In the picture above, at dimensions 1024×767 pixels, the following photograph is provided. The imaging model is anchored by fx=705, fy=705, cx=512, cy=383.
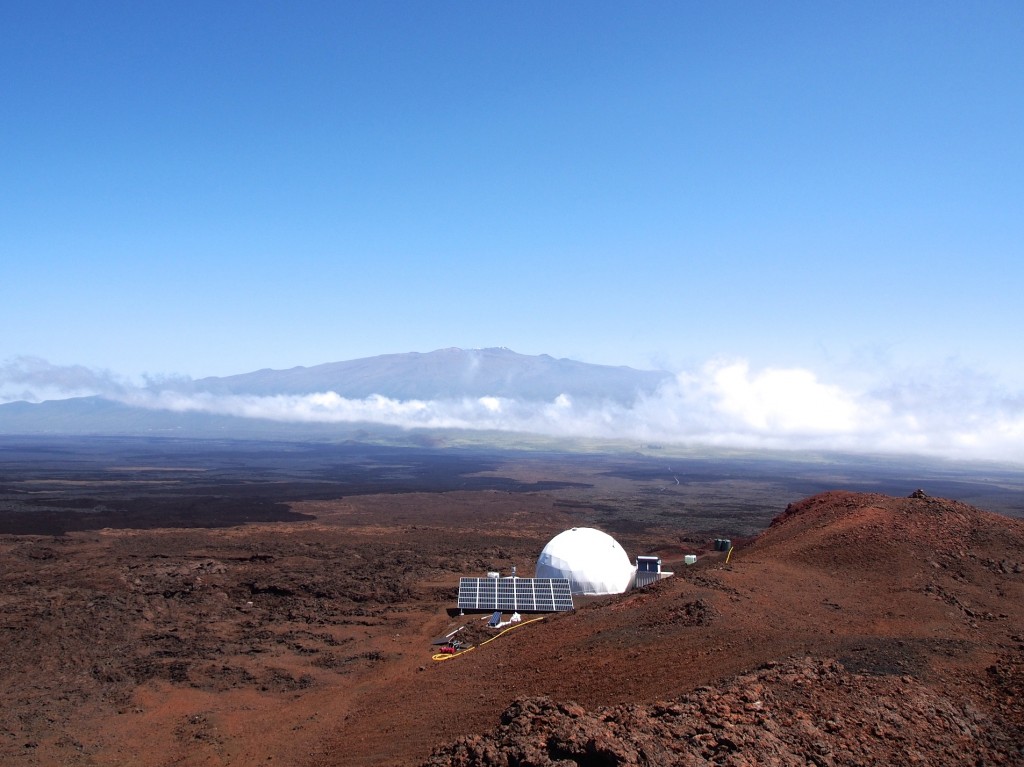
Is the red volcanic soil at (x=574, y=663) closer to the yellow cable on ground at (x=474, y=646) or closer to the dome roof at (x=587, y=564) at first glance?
the yellow cable on ground at (x=474, y=646)

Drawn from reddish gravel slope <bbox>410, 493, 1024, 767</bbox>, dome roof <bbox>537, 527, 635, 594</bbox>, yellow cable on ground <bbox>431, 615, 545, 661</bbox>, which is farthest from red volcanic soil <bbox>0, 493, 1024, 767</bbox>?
dome roof <bbox>537, 527, 635, 594</bbox>

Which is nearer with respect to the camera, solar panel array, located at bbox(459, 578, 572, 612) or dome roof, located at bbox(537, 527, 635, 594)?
solar panel array, located at bbox(459, 578, 572, 612)

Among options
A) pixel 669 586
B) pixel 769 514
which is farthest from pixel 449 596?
pixel 769 514

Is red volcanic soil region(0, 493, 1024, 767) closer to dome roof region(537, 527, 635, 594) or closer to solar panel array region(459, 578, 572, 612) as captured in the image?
solar panel array region(459, 578, 572, 612)

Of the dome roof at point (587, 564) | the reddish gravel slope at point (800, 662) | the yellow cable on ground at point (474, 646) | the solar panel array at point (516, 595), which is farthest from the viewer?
the dome roof at point (587, 564)

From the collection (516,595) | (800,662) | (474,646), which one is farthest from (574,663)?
(516,595)

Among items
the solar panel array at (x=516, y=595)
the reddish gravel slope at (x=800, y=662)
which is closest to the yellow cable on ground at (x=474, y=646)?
the solar panel array at (x=516, y=595)

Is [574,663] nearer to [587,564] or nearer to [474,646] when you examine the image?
[474,646]

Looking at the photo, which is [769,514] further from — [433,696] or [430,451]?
[430,451]
